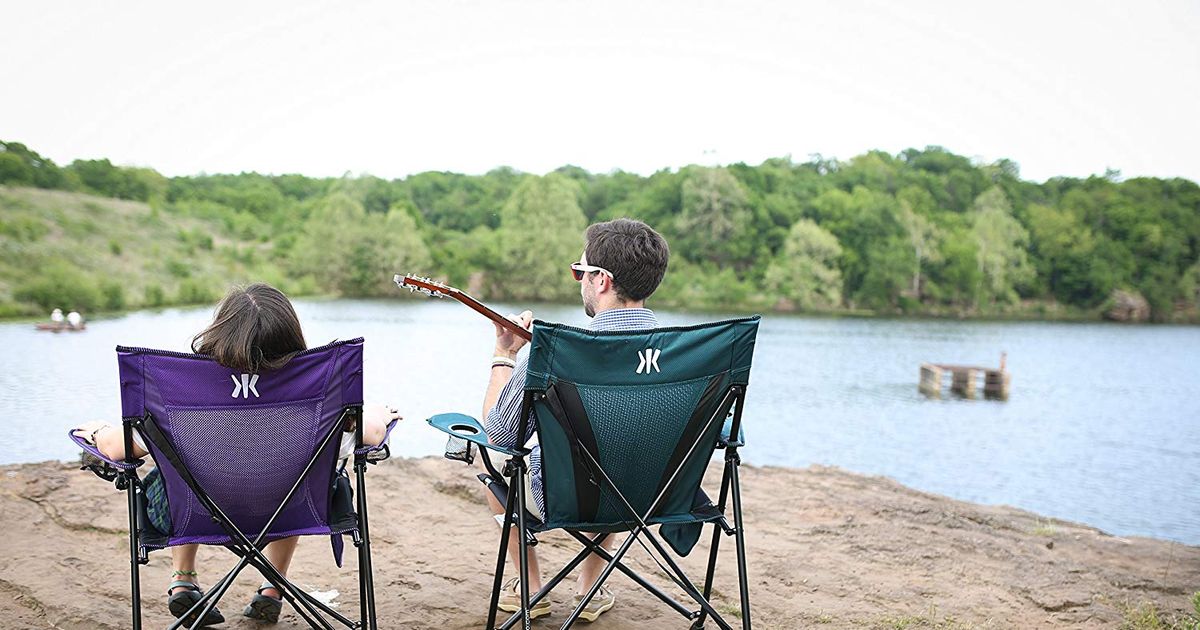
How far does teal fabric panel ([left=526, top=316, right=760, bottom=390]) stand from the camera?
2.32m

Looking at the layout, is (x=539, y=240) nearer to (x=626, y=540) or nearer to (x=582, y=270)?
(x=582, y=270)

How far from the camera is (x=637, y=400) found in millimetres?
2441

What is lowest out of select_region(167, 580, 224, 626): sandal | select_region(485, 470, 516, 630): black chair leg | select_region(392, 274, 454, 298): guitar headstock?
select_region(167, 580, 224, 626): sandal

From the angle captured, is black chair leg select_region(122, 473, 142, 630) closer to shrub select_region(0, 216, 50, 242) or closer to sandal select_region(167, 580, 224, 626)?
sandal select_region(167, 580, 224, 626)

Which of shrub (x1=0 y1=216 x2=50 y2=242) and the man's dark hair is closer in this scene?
the man's dark hair

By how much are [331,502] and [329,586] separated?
83cm

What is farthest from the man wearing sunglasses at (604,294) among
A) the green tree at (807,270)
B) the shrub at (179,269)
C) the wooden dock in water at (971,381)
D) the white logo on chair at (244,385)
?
the green tree at (807,270)

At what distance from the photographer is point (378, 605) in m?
3.01

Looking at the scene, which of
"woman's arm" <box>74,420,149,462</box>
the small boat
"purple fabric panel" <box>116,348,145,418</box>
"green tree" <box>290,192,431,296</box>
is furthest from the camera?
"green tree" <box>290,192,431,296</box>

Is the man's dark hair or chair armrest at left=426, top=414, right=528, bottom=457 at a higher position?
the man's dark hair

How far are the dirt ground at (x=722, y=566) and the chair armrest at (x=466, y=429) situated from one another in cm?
66

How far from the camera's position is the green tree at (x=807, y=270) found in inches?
1852

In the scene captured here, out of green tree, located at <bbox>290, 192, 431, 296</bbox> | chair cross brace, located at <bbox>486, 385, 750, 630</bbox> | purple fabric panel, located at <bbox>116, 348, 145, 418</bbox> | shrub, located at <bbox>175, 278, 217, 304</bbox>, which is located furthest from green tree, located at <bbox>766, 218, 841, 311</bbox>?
purple fabric panel, located at <bbox>116, 348, 145, 418</bbox>

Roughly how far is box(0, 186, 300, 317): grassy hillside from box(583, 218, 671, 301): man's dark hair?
1344 inches
